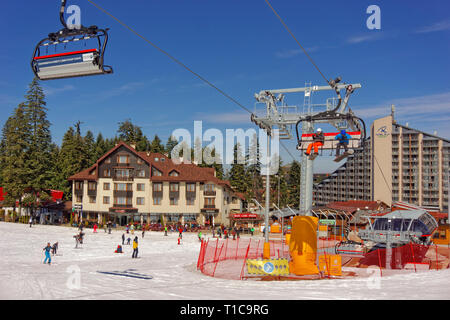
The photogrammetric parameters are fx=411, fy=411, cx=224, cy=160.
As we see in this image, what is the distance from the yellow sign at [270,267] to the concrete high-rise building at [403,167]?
76745 mm

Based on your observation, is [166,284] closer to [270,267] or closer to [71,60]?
[270,267]

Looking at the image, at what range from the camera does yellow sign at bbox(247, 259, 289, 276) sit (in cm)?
1955

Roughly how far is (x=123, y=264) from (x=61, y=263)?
12.3 feet

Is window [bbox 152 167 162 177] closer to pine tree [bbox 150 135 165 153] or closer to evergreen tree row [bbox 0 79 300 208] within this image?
evergreen tree row [bbox 0 79 300 208]

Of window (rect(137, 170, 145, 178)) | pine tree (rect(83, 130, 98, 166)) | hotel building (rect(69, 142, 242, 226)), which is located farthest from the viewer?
pine tree (rect(83, 130, 98, 166))

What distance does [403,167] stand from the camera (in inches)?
3605

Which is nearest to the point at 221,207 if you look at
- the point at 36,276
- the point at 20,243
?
the point at 20,243

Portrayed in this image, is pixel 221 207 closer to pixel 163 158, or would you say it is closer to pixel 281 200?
pixel 163 158

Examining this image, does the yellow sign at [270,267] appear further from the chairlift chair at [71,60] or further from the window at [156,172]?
the window at [156,172]

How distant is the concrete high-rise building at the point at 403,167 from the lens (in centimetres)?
8748

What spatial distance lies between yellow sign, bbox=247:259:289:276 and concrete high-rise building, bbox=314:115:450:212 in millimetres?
76745

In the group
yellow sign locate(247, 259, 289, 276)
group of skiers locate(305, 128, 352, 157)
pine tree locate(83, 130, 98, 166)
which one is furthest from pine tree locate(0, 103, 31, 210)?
group of skiers locate(305, 128, 352, 157)

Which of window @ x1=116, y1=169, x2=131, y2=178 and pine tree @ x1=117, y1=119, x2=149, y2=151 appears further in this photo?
pine tree @ x1=117, y1=119, x2=149, y2=151

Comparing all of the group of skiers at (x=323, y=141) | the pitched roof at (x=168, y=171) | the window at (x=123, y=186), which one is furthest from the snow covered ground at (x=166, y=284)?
the window at (x=123, y=186)
